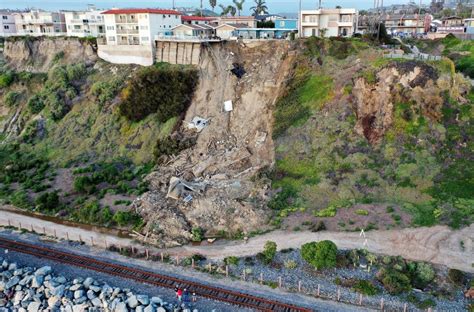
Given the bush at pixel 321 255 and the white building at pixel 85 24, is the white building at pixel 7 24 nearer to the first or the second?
A: the white building at pixel 85 24

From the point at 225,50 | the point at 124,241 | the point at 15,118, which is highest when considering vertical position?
the point at 225,50

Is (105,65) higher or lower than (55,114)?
higher

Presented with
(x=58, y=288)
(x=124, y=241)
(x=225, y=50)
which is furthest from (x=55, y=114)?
(x=58, y=288)

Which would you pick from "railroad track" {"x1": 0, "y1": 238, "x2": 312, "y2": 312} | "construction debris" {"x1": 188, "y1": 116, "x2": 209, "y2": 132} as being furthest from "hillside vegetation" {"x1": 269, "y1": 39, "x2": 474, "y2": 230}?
"railroad track" {"x1": 0, "y1": 238, "x2": 312, "y2": 312}

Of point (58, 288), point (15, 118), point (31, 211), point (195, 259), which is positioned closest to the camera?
point (58, 288)

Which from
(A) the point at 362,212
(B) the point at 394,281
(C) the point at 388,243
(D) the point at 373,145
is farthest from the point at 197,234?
(D) the point at 373,145

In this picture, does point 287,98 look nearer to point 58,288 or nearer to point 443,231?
point 443,231

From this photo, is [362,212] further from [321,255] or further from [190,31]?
[190,31]

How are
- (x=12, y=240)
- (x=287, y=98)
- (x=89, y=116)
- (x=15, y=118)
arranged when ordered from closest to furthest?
(x=12, y=240) < (x=287, y=98) < (x=89, y=116) < (x=15, y=118)
